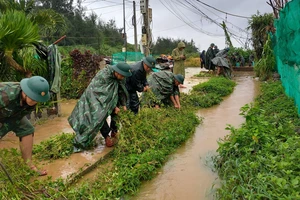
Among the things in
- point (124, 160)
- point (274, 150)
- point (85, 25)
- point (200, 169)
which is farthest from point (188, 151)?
point (85, 25)

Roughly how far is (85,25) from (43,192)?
3227cm

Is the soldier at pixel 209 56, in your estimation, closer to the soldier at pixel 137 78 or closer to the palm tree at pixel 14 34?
the soldier at pixel 137 78

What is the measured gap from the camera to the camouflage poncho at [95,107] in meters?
4.39

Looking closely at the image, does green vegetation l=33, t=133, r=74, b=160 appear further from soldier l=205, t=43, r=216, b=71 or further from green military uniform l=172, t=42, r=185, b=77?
soldier l=205, t=43, r=216, b=71

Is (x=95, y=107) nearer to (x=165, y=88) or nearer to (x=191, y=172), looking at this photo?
(x=191, y=172)

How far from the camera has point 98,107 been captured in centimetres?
448

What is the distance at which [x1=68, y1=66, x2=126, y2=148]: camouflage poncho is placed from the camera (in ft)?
14.4

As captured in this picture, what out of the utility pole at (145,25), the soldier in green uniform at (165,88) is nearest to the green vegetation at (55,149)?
the soldier in green uniform at (165,88)

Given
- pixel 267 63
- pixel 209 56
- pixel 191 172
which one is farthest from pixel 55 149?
pixel 209 56

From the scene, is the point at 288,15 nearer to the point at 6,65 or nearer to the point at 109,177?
the point at 109,177

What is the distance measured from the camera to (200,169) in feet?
13.8

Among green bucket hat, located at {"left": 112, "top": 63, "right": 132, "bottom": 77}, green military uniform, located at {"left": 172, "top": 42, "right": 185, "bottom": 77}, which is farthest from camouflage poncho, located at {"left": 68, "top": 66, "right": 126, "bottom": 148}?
green military uniform, located at {"left": 172, "top": 42, "right": 185, "bottom": 77}

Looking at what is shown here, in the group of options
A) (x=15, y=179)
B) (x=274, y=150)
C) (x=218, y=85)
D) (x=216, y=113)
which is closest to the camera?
(x=15, y=179)

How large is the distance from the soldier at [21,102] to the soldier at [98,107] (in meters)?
0.86
